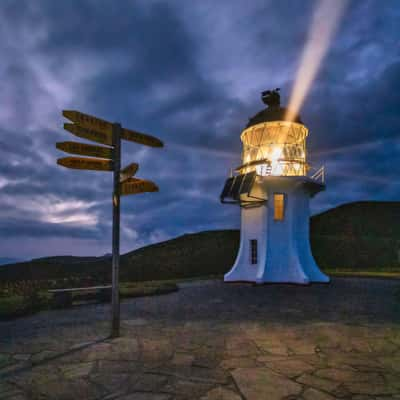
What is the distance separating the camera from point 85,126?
227 inches

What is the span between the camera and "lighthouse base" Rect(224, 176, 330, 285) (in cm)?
1550

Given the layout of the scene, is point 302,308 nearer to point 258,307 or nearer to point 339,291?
point 258,307

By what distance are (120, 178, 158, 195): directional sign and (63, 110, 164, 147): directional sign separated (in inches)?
30.1

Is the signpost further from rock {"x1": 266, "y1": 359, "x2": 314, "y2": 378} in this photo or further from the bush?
the bush

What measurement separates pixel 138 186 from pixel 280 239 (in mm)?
10743

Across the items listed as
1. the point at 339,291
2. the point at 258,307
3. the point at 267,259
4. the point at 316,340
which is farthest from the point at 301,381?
the point at 267,259

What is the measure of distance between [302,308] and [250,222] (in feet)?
24.2

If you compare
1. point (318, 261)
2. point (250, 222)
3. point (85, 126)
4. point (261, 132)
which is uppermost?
point (261, 132)

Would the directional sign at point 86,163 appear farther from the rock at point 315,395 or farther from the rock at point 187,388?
the rock at point 315,395

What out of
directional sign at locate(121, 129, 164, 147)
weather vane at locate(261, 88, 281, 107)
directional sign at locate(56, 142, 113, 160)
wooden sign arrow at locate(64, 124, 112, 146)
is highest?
weather vane at locate(261, 88, 281, 107)

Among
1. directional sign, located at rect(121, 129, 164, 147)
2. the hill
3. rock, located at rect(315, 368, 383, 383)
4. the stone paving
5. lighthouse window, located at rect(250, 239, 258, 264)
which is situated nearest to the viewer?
the stone paving

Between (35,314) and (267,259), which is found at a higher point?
(267,259)

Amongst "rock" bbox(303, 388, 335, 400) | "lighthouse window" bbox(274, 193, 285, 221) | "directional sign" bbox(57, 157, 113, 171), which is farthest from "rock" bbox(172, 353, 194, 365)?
"lighthouse window" bbox(274, 193, 285, 221)

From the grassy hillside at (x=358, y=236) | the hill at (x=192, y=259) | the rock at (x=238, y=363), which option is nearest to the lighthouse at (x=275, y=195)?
the rock at (x=238, y=363)
